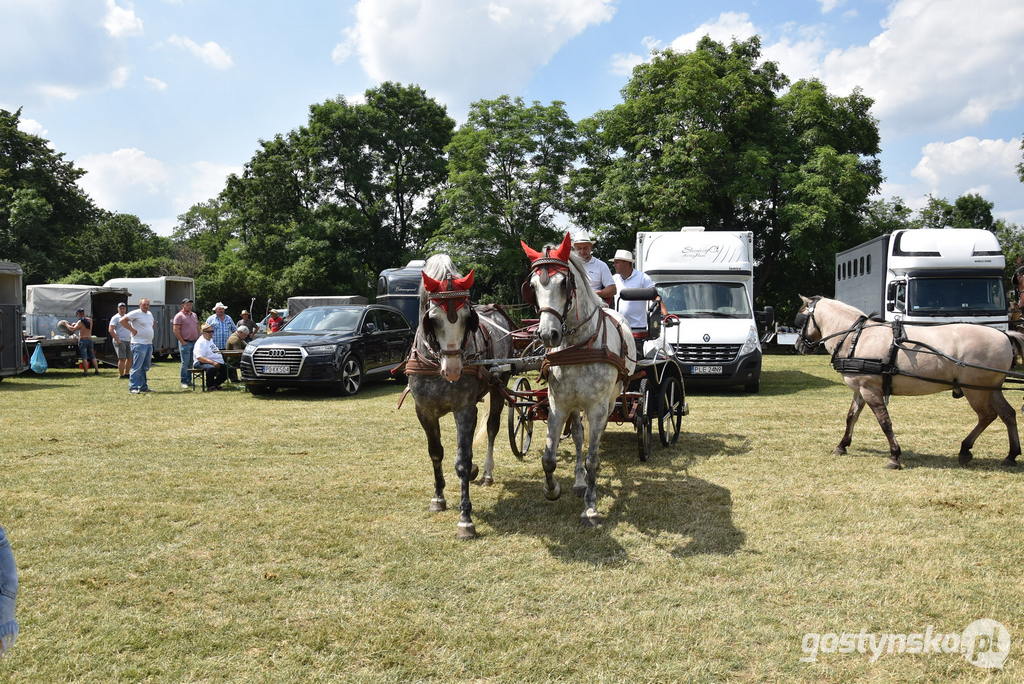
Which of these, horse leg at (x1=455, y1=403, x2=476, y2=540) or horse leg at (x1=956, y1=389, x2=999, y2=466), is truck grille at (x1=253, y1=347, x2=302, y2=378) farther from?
horse leg at (x1=956, y1=389, x2=999, y2=466)

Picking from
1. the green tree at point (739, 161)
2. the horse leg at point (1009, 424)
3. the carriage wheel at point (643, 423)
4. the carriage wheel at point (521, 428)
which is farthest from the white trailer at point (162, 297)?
the horse leg at point (1009, 424)

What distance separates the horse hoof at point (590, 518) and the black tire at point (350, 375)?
9048mm

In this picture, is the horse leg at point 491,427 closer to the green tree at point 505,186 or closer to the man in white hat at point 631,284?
the man in white hat at point 631,284

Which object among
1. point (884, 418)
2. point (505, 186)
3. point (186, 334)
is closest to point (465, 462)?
point (884, 418)

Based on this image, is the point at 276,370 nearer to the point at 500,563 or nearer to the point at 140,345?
the point at 140,345

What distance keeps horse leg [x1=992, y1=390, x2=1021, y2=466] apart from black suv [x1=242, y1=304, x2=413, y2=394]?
408 inches

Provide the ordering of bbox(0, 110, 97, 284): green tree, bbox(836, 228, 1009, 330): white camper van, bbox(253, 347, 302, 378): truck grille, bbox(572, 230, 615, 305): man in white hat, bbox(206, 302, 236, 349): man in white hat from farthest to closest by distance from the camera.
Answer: bbox(0, 110, 97, 284): green tree
bbox(206, 302, 236, 349): man in white hat
bbox(836, 228, 1009, 330): white camper van
bbox(253, 347, 302, 378): truck grille
bbox(572, 230, 615, 305): man in white hat

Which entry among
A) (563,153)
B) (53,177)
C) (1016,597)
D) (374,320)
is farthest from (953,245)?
(53,177)

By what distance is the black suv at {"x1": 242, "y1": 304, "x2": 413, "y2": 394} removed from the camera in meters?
13.5

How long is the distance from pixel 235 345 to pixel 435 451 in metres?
11.4

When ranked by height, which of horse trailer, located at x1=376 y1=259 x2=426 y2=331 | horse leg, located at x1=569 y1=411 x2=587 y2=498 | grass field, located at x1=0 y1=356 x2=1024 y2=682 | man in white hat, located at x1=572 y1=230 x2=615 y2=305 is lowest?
grass field, located at x1=0 y1=356 x2=1024 y2=682

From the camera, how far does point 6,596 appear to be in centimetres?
188

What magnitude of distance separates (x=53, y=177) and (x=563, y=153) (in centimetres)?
3247

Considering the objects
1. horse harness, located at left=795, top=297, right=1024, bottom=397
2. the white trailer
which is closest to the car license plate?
horse harness, located at left=795, top=297, right=1024, bottom=397
